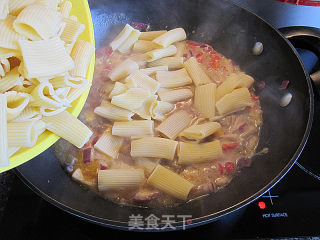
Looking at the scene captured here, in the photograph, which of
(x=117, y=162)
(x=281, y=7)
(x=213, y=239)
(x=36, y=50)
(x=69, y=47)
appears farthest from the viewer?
(x=281, y=7)

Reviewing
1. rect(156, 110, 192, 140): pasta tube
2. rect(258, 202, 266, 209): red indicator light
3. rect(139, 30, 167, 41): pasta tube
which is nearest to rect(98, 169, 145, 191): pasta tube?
rect(156, 110, 192, 140): pasta tube

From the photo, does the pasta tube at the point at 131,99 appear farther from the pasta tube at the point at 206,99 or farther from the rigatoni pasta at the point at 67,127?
the rigatoni pasta at the point at 67,127

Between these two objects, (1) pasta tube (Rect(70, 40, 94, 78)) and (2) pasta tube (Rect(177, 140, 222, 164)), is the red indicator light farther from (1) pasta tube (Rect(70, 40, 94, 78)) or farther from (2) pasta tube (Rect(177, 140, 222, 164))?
(1) pasta tube (Rect(70, 40, 94, 78))

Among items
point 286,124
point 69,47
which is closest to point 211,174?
point 286,124

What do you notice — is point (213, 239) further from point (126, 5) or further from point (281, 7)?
point (126, 5)

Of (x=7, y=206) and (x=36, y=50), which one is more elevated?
(x=36, y=50)

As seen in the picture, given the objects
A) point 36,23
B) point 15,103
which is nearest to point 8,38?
point 36,23

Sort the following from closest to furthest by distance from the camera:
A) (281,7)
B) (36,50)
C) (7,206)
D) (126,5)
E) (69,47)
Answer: (36,50) < (69,47) < (7,206) < (281,7) < (126,5)

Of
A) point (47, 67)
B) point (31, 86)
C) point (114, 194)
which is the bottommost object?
point (114, 194)
